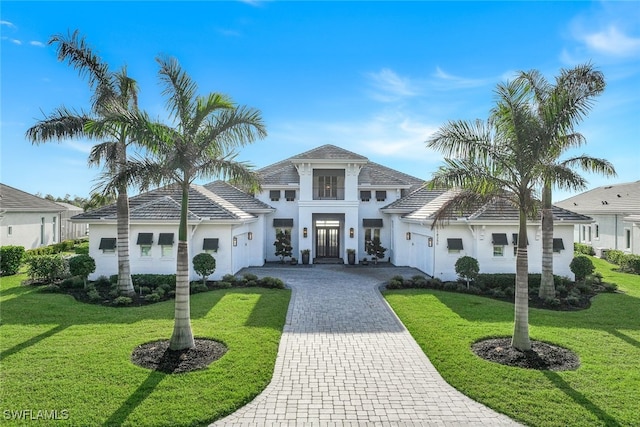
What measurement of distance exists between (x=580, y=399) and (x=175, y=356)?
352 inches

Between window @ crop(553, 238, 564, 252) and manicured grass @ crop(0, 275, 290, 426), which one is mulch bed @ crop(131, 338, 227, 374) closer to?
manicured grass @ crop(0, 275, 290, 426)

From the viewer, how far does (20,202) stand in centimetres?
2741

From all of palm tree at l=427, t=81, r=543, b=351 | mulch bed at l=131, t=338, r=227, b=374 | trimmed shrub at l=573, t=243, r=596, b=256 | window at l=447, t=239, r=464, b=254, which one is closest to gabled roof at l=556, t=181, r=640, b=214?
trimmed shrub at l=573, t=243, r=596, b=256

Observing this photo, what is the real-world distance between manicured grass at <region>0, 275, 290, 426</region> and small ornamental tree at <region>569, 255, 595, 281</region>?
14.9 metres

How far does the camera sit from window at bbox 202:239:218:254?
18391 mm

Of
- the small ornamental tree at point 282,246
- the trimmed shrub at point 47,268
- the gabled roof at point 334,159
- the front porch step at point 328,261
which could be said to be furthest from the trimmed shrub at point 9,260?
the front porch step at point 328,261

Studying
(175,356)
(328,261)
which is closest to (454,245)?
(328,261)

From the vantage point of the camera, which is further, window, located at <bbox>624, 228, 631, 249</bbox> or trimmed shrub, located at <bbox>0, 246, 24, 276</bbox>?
window, located at <bbox>624, 228, 631, 249</bbox>

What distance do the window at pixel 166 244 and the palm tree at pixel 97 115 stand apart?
290 cm

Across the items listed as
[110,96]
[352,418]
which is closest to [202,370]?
[352,418]

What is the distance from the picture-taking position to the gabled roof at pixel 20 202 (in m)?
25.9

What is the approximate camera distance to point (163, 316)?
12312 mm

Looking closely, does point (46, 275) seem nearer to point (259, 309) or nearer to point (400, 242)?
point (259, 309)

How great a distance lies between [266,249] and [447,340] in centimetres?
1777
